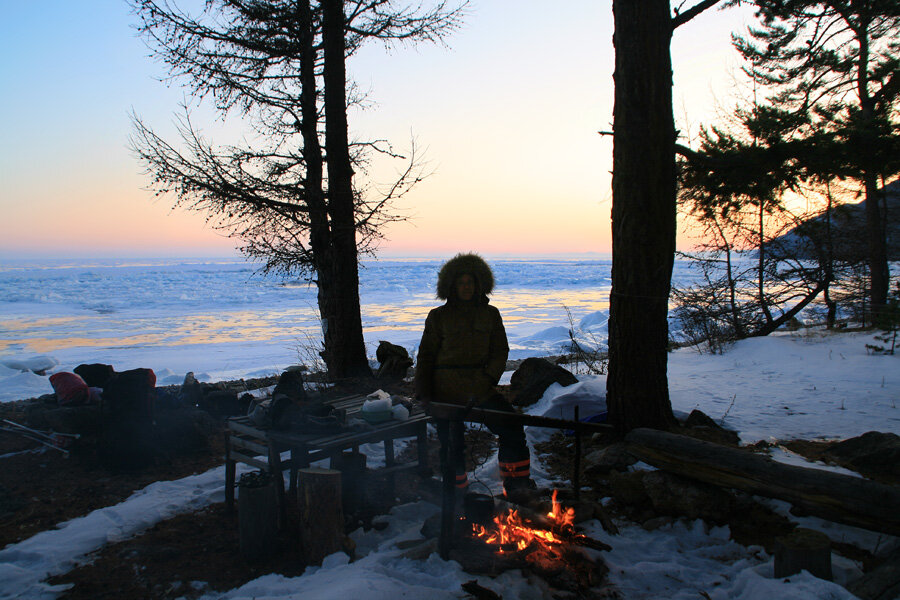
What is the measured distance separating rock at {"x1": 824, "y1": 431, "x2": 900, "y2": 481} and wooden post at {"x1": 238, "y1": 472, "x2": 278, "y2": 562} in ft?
15.3

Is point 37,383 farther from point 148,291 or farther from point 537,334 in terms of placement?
point 148,291

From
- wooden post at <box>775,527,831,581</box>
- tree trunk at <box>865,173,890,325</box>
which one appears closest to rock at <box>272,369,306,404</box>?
wooden post at <box>775,527,831,581</box>

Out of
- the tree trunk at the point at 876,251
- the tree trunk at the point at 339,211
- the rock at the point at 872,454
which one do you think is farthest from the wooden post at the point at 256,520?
the tree trunk at the point at 876,251

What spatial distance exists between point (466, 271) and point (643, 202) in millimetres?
2015

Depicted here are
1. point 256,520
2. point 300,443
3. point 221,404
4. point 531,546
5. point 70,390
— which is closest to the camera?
point 531,546

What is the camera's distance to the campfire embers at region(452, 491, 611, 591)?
3.42 meters

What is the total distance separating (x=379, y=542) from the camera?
160 inches

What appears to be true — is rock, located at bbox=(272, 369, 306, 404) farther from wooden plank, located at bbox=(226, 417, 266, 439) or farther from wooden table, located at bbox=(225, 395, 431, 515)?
wooden plank, located at bbox=(226, 417, 266, 439)

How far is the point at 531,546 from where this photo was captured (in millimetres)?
3652

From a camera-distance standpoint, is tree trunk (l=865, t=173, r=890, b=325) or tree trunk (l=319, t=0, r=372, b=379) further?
tree trunk (l=865, t=173, r=890, b=325)

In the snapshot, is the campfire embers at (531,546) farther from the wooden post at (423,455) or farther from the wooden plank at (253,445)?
the wooden plank at (253,445)

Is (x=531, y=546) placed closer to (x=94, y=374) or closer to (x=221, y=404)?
(x=221, y=404)

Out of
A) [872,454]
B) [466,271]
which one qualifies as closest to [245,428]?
[466,271]

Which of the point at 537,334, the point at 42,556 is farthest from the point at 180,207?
the point at 537,334
